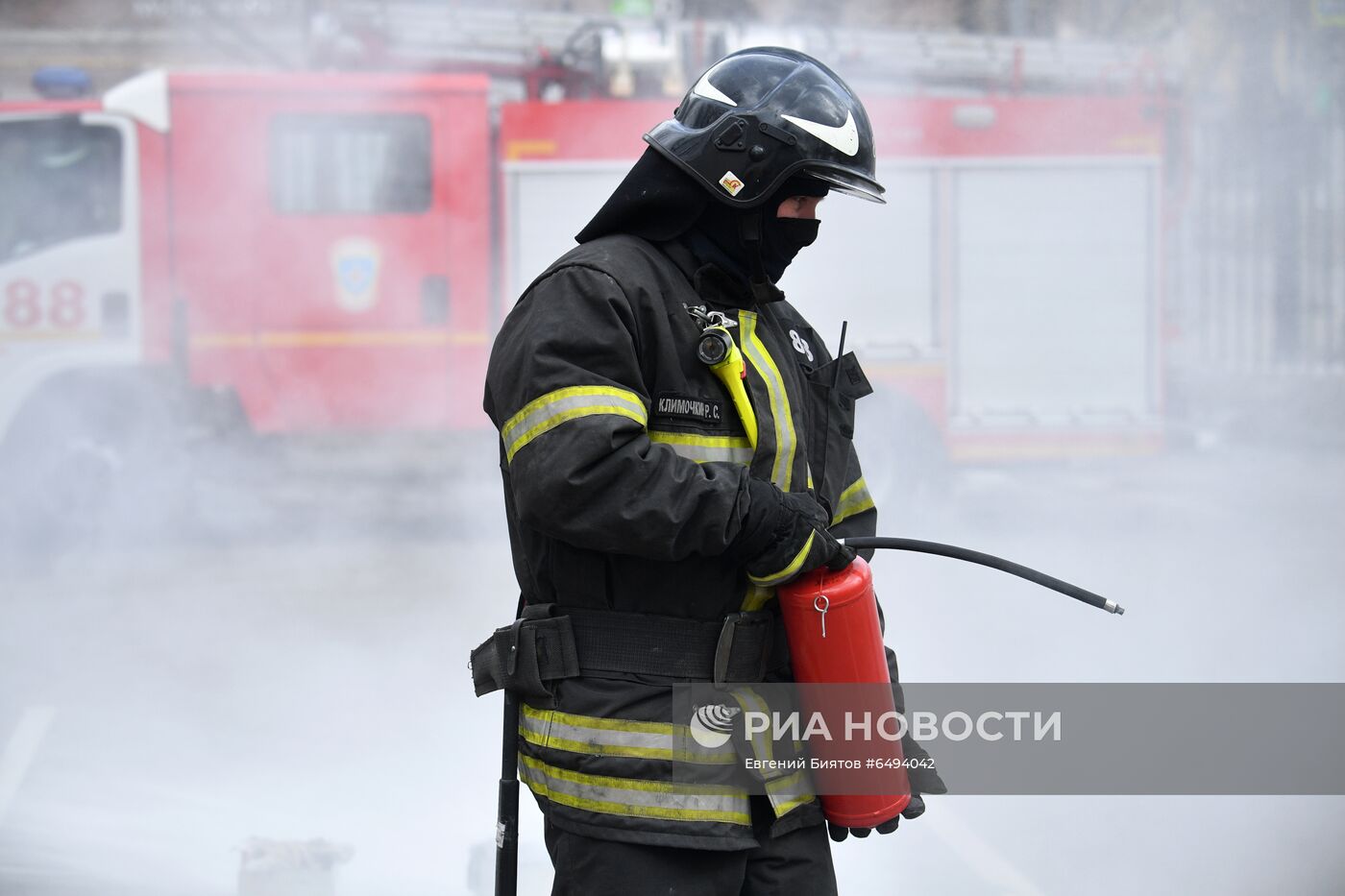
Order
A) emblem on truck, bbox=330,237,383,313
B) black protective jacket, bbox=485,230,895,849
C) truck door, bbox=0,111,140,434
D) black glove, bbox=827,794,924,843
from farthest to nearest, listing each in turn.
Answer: emblem on truck, bbox=330,237,383,313 < truck door, bbox=0,111,140,434 < black glove, bbox=827,794,924,843 < black protective jacket, bbox=485,230,895,849

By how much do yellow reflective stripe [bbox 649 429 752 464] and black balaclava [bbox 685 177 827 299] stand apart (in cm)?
24

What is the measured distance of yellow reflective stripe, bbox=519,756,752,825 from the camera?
1.74m

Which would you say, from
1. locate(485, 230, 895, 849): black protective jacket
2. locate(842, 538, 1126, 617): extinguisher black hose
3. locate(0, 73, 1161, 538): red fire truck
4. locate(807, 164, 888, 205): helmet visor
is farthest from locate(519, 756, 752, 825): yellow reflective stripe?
locate(0, 73, 1161, 538): red fire truck

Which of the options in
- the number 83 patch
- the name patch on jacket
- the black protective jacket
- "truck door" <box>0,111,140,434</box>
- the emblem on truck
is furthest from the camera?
the emblem on truck

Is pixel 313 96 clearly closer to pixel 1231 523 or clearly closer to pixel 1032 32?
pixel 1231 523

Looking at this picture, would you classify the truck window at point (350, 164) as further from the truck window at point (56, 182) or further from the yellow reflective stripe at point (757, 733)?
the yellow reflective stripe at point (757, 733)

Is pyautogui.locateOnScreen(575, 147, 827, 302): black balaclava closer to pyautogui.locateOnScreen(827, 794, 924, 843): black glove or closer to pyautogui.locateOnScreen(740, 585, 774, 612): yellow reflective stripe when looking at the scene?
pyautogui.locateOnScreen(740, 585, 774, 612): yellow reflective stripe

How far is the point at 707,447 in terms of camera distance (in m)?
1.80

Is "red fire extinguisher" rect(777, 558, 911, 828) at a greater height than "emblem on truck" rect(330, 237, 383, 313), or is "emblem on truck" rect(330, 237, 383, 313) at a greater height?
"emblem on truck" rect(330, 237, 383, 313)

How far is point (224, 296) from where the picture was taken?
692 cm

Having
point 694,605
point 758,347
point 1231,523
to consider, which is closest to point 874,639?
point 694,605

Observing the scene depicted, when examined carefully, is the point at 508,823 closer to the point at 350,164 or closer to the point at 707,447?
the point at 707,447

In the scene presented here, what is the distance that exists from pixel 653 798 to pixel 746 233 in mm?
745

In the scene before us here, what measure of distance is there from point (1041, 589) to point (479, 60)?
162 inches
